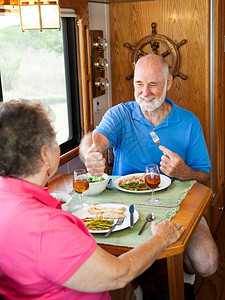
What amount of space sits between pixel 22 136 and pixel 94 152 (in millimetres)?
970

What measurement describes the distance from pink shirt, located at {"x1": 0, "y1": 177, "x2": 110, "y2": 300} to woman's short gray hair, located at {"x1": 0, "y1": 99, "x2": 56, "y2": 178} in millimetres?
87

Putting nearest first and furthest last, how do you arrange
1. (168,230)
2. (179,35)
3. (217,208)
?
1. (168,230)
2. (179,35)
3. (217,208)

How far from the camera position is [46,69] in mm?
2869

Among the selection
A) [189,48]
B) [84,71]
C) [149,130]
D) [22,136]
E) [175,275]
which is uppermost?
[189,48]

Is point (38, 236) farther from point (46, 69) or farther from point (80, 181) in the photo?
point (46, 69)

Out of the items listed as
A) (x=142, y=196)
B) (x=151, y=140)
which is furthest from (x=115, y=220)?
(x=151, y=140)

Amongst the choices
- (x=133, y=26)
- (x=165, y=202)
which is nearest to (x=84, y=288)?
(x=165, y=202)

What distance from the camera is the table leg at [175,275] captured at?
1809 mm

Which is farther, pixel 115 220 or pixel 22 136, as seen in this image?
pixel 115 220

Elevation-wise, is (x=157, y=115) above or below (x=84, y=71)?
below

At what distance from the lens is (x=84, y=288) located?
4.21ft

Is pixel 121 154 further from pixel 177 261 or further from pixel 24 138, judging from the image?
pixel 24 138

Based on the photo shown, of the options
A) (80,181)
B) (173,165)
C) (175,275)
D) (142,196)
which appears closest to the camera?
(175,275)

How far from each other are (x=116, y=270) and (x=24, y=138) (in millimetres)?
507
